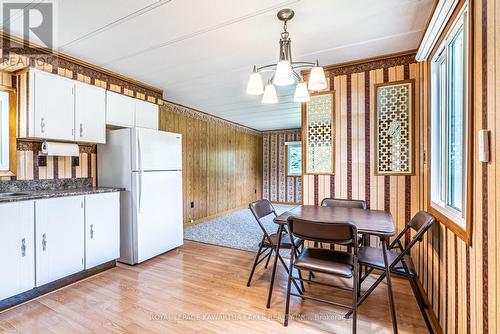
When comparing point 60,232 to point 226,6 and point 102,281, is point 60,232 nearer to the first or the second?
point 102,281

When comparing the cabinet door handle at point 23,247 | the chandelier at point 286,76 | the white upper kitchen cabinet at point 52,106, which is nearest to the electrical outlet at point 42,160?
the white upper kitchen cabinet at point 52,106

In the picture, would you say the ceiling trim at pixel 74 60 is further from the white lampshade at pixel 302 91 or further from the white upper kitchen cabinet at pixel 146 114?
the white lampshade at pixel 302 91

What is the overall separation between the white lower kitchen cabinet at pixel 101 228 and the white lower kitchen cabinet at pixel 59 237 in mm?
63

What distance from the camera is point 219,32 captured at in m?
2.23

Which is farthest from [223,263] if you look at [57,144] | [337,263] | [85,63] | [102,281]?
[85,63]

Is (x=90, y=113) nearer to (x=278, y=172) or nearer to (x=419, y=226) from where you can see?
(x=419, y=226)

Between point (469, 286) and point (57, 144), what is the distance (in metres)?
3.65

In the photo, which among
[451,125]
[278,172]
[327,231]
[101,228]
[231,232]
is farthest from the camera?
[278,172]

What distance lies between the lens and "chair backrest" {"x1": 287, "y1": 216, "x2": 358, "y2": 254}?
5.51 feet

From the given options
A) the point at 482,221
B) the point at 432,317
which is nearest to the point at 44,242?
the point at 482,221

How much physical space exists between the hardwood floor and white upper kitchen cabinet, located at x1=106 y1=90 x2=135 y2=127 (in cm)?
191

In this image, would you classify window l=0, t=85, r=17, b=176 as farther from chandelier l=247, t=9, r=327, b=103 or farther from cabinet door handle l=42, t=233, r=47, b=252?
chandelier l=247, t=9, r=327, b=103

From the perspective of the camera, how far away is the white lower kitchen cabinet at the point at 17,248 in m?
2.03

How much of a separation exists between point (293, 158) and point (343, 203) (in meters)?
4.68
